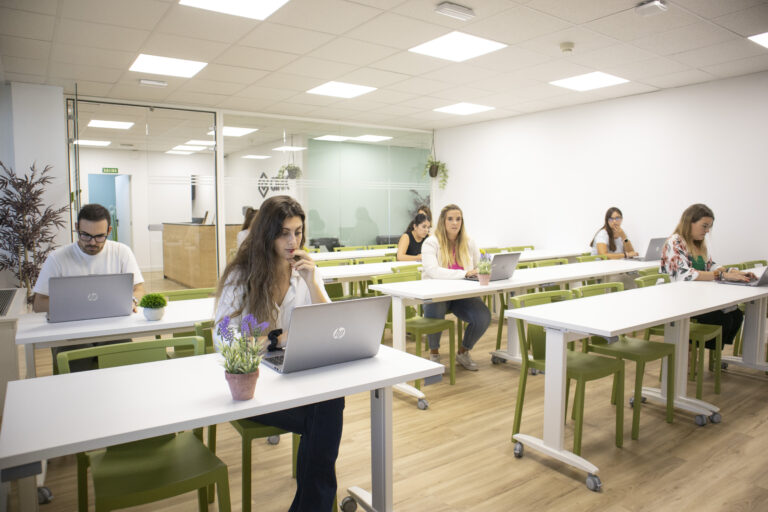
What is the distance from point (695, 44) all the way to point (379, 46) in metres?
3.14

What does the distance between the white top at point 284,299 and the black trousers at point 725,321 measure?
324 centimetres

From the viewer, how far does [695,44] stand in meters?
5.02

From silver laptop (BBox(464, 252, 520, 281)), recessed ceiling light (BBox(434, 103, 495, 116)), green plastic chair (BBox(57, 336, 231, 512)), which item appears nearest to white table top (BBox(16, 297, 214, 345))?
green plastic chair (BBox(57, 336, 231, 512))

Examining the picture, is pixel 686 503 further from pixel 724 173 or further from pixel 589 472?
pixel 724 173

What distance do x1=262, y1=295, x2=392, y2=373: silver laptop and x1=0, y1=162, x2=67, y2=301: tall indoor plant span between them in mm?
5556

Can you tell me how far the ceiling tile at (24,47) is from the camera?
4637mm

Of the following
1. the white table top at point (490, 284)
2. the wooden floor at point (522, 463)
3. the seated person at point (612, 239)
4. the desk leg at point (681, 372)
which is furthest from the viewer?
the seated person at point (612, 239)

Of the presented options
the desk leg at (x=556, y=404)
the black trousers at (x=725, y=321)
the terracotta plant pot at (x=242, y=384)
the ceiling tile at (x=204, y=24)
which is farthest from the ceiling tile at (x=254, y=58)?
the black trousers at (x=725, y=321)

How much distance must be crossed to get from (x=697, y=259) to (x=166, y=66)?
18.6 ft

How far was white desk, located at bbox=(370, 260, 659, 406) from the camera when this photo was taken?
3.69 m

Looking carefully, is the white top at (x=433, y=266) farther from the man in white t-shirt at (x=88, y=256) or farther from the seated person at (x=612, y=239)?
the seated person at (x=612, y=239)

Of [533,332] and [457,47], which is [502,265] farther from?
[457,47]

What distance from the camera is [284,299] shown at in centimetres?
231

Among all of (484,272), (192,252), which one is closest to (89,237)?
(484,272)
